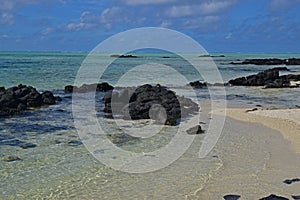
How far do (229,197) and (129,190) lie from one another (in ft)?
7.24

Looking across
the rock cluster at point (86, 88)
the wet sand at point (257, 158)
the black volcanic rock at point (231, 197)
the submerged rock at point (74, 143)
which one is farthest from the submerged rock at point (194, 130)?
the rock cluster at point (86, 88)

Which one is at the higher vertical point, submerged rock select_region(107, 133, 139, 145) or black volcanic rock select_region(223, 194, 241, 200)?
submerged rock select_region(107, 133, 139, 145)

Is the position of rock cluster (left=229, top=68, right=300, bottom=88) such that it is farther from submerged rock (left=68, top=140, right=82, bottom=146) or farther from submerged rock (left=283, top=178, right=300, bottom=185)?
submerged rock (left=283, top=178, right=300, bottom=185)

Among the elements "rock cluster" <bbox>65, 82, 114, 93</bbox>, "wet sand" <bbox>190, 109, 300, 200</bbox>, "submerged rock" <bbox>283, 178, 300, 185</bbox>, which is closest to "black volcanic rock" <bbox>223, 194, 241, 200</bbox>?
"wet sand" <bbox>190, 109, 300, 200</bbox>

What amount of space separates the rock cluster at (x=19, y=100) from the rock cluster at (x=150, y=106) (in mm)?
4029

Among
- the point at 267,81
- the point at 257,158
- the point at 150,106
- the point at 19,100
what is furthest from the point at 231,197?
the point at 267,81

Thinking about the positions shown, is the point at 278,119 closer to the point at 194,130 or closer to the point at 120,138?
the point at 194,130

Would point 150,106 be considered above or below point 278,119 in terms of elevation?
above

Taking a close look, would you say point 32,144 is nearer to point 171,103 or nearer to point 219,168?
point 219,168

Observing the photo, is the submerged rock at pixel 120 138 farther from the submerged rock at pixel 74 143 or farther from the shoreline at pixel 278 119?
the shoreline at pixel 278 119

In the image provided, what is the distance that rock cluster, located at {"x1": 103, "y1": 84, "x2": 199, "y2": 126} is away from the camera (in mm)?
17688

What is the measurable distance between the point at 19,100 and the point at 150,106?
7705 mm

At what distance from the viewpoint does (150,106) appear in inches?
731

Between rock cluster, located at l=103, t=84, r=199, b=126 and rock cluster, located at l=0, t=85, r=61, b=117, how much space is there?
4.03 metres
